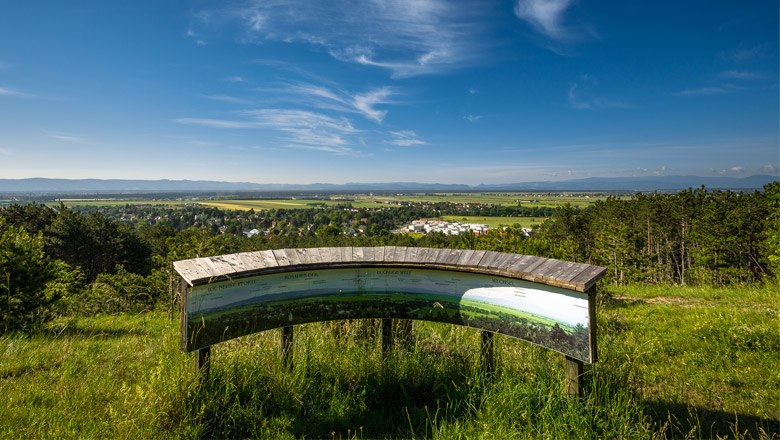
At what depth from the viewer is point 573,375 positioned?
3020mm

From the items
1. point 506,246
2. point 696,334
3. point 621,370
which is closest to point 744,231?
point 506,246

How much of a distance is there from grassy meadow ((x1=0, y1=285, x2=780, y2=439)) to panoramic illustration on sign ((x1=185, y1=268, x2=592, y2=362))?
0.38 meters

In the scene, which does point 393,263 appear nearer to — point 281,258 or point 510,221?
point 281,258

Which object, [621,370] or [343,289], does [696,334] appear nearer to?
[621,370]

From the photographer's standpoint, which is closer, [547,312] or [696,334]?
[547,312]

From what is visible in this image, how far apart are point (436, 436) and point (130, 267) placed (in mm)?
60176

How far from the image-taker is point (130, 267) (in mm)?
50375

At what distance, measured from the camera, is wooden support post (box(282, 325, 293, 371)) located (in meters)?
3.50

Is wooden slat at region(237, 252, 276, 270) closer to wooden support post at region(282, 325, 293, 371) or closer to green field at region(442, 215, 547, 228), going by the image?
wooden support post at region(282, 325, 293, 371)

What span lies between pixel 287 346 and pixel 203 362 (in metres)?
0.78

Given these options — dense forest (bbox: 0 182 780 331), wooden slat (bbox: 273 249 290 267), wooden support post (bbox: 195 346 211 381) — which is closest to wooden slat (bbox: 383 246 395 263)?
wooden slat (bbox: 273 249 290 267)

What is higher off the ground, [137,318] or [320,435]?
[320,435]

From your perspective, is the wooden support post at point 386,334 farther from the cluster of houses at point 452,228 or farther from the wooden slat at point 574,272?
the cluster of houses at point 452,228

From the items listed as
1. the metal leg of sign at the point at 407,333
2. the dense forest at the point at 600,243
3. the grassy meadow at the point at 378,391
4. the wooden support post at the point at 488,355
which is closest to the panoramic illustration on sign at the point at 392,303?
the wooden support post at the point at 488,355
